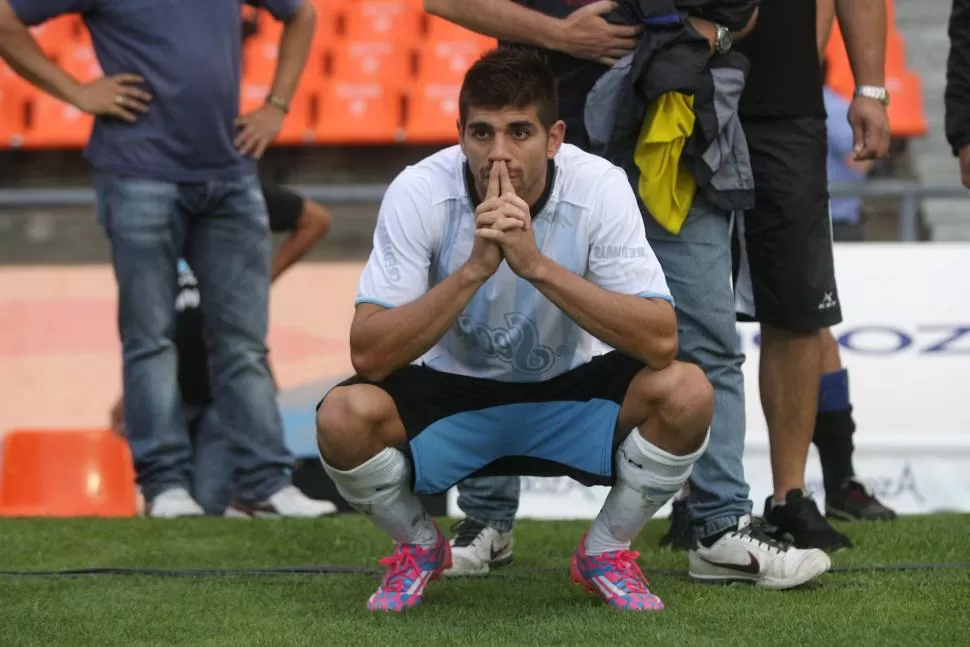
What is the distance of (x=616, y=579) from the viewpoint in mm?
3469

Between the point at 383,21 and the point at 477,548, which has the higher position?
the point at 383,21

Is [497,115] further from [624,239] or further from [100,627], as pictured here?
[100,627]

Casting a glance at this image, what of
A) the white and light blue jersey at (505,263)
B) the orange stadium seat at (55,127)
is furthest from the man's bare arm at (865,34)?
the orange stadium seat at (55,127)

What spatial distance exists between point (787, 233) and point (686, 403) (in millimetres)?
1007

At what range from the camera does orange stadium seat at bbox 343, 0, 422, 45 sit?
37.0ft

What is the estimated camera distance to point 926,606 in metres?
3.38

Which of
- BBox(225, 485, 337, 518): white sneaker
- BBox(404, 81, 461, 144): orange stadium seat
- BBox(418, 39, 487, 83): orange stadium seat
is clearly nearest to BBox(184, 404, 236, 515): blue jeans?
BBox(225, 485, 337, 518): white sneaker

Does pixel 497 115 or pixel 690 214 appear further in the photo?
pixel 690 214

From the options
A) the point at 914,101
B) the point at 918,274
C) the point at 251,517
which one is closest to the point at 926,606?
the point at 251,517

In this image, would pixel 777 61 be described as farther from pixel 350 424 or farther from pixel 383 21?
pixel 383 21

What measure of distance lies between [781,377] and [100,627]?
2.00 m

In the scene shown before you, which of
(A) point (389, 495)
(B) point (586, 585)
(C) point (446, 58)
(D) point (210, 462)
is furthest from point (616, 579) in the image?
(C) point (446, 58)

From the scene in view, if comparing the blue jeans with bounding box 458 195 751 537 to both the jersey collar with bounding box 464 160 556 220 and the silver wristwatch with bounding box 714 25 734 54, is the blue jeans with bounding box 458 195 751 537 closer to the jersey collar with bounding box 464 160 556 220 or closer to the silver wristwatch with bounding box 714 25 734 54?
the silver wristwatch with bounding box 714 25 734 54

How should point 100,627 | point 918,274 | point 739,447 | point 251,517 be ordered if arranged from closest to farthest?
1. point 100,627
2. point 739,447
3. point 251,517
4. point 918,274
